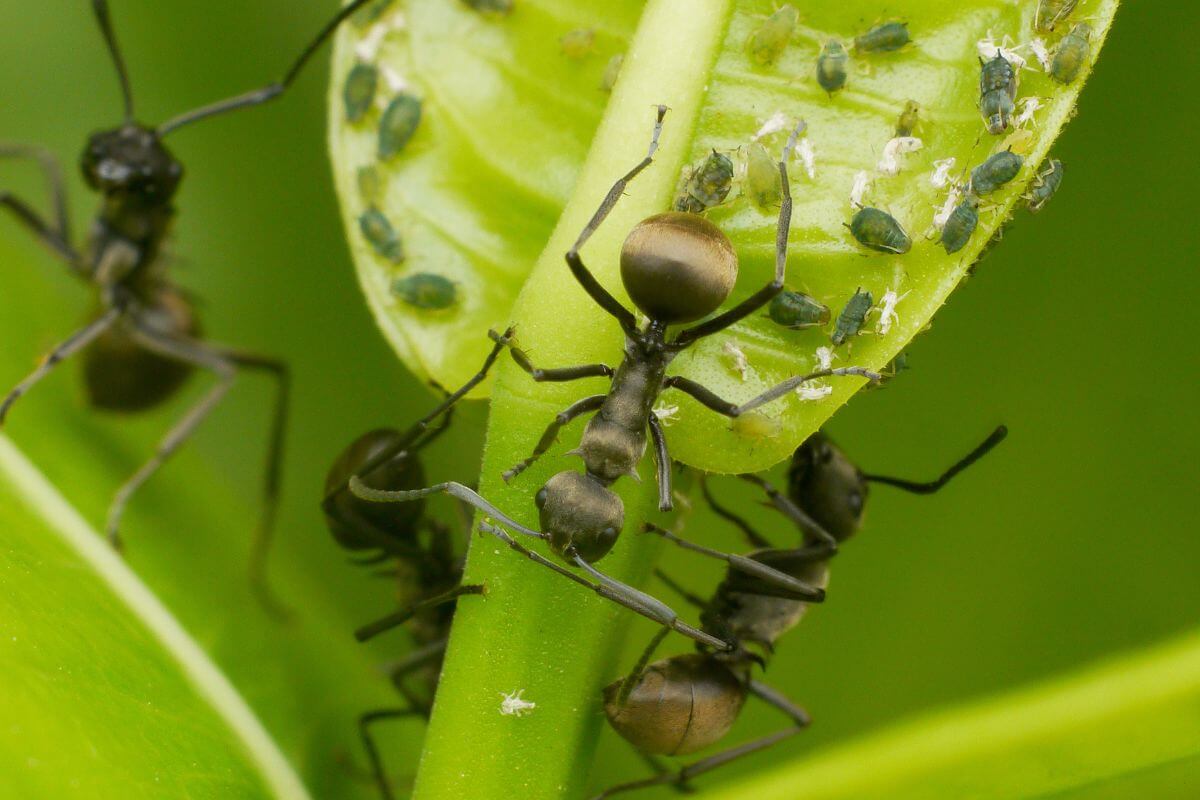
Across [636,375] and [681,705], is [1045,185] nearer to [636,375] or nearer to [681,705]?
[636,375]

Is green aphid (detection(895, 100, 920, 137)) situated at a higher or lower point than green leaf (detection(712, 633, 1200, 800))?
higher

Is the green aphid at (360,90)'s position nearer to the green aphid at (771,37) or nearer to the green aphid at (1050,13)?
the green aphid at (771,37)

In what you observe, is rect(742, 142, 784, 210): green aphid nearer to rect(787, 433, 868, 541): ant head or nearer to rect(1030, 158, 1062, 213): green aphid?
rect(1030, 158, 1062, 213): green aphid

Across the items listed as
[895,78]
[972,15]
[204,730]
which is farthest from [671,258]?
[204,730]

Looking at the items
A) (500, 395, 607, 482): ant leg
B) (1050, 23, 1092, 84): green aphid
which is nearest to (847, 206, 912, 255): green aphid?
(1050, 23, 1092, 84): green aphid

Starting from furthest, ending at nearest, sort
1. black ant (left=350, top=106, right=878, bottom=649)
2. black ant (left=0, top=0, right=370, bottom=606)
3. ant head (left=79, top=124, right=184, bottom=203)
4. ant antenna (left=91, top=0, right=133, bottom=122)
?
ant head (left=79, top=124, right=184, bottom=203), black ant (left=0, top=0, right=370, bottom=606), ant antenna (left=91, top=0, right=133, bottom=122), black ant (left=350, top=106, right=878, bottom=649)
